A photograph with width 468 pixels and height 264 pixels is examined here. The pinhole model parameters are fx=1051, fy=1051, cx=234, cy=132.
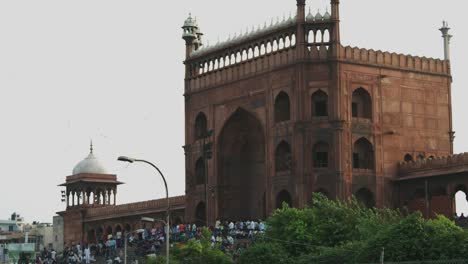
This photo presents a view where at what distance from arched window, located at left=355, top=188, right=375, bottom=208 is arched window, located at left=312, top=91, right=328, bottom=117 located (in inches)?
145

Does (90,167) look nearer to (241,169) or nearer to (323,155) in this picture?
(241,169)

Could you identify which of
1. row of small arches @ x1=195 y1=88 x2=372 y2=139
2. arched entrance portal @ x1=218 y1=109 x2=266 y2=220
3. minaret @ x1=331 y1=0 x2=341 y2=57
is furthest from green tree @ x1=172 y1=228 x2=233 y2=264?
minaret @ x1=331 y1=0 x2=341 y2=57

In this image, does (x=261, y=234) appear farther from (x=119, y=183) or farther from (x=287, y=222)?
(x=119, y=183)

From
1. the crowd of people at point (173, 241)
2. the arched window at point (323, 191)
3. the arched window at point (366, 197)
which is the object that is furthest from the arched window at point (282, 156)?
the arched window at point (366, 197)

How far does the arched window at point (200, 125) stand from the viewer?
5191 centimetres

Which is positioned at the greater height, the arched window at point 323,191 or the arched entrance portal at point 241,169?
the arched entrance portal at point 241,169

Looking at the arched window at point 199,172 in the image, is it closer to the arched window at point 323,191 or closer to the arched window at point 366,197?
the arched window at point 323,191

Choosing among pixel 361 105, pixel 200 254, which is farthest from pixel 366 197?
pixel 200 254

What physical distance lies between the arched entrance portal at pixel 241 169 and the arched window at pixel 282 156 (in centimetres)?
296

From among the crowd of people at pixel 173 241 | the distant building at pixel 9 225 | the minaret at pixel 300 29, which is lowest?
the crowd of people at pixel 173 241

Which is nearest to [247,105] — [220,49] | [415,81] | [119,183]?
[220,49]

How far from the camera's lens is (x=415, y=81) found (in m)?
47.5

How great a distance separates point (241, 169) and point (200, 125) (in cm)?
330

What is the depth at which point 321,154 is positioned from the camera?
45375 millimetres
